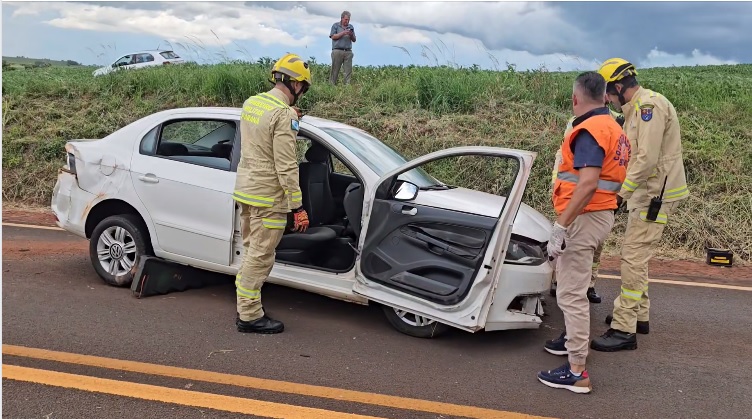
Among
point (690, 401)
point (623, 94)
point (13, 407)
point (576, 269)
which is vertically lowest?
point (13, 407)

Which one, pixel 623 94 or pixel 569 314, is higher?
pixel 623 94

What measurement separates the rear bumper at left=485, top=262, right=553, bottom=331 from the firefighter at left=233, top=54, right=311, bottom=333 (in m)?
1.40

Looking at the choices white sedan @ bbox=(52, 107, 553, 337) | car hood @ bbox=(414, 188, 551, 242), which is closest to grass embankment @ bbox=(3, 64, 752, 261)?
car hood @ bbox=(414, 188, 551, 242)

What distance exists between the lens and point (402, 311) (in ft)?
15.4

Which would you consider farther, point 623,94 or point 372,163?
point 372,163

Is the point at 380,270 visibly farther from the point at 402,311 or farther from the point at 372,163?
the point at 372,163

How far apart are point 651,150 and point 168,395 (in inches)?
140

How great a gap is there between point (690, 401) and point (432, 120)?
793 centimetres

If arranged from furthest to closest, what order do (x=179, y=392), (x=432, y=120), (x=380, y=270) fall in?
(x=432, y=120) < (x=380, y=270) < (x=179, y=392)

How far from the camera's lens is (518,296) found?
434 cm

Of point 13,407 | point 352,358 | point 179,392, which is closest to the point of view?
point 13,407

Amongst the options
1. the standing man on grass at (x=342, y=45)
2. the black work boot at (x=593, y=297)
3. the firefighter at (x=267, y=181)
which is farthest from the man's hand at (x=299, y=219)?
the standing man on grass at (x=342, y=45)

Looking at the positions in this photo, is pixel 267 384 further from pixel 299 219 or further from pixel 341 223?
pixel 341 223

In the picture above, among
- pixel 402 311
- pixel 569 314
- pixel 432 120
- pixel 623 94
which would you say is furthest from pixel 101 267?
pixel 432 120
